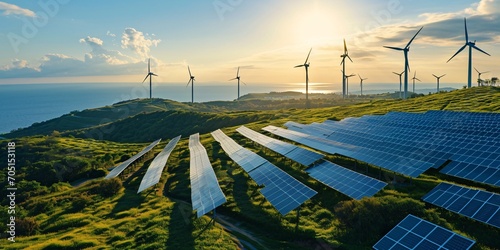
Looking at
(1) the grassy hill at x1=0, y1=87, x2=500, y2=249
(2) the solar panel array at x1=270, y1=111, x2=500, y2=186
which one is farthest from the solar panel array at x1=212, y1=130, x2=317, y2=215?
(2) the solar panel array at x1=270, y1=111, x2=500, y2=186

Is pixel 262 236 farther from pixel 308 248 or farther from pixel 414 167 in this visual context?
pixel 414 167

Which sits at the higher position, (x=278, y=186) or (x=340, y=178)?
(x=340, y=178)

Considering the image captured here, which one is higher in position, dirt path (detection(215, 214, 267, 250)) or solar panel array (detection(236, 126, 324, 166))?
solar panel array (detection(236, 126, 324, 166))

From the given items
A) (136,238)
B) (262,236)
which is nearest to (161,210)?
(136,238)

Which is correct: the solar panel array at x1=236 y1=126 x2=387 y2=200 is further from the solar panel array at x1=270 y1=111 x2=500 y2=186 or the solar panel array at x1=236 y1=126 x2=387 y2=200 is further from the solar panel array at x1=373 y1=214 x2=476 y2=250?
the solar panel array at x1=373 y1=214 x2=476 y2=250

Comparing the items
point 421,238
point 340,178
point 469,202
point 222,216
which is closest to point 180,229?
point 222,216

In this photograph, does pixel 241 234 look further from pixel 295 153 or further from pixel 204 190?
pixel 295 153
